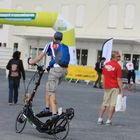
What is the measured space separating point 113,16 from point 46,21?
19.9 meters

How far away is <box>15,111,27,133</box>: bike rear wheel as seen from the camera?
11.0 metres

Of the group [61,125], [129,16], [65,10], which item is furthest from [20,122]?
[65,10]

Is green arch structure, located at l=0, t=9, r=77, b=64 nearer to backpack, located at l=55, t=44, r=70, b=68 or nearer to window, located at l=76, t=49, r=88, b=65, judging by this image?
backpack, located at l=55, t=44, r=70, b=68

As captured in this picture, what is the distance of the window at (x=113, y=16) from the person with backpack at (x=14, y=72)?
33.2 metres

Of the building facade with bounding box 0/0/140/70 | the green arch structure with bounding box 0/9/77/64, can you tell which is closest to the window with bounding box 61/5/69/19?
the building facade with bounding box 0/0/140/70

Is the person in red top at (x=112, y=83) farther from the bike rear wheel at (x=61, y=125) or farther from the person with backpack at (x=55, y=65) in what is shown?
the bike rear wheel at (x=61, y=125)

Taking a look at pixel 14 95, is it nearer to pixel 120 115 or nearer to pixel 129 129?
pixel 120 115

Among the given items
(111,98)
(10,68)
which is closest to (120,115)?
(111,98)

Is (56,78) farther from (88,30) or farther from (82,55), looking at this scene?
(82,55)

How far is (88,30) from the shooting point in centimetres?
5162

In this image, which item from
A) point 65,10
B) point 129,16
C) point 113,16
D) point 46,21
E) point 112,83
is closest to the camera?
point 112,83

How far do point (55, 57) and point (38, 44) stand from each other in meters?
43.9

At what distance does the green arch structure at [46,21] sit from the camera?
30.8 metres

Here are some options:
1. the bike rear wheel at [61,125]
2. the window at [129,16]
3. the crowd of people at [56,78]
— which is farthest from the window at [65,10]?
the bike rear wheel at [61,125]
